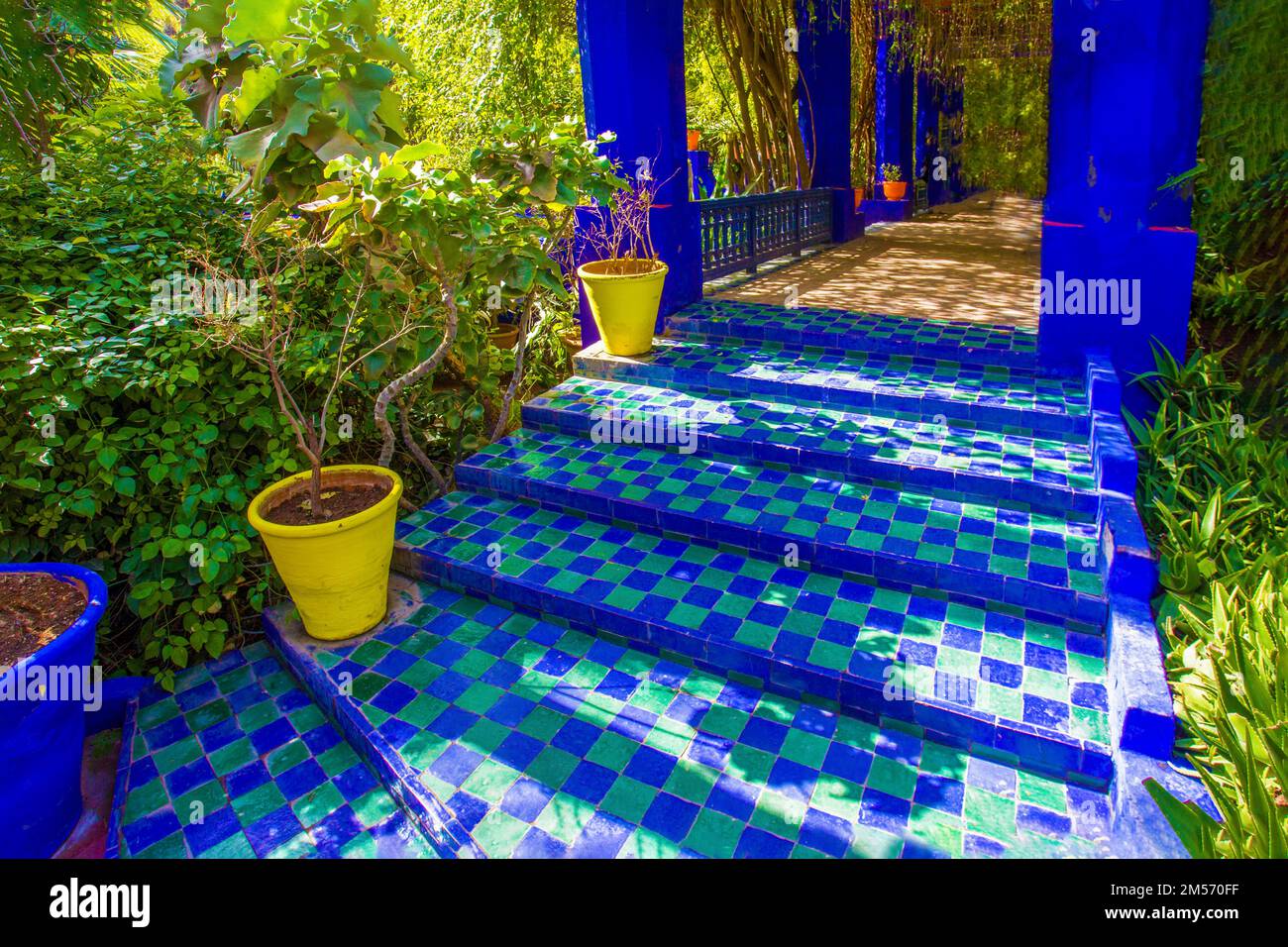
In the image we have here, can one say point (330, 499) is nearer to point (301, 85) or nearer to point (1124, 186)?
point (301, 85)

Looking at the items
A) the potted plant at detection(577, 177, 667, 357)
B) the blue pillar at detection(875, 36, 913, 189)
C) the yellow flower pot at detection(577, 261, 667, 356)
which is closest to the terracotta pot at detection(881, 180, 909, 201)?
the blue pillar at detection(875, 36, 913, 189)

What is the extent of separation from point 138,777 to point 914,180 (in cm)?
1612

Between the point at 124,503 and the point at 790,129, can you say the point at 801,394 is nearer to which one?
the point at 124,503

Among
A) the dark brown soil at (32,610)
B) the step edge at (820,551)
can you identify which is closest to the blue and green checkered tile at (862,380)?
the step edge at (820,551)

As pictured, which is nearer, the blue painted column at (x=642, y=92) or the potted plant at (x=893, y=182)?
the blue painted column at (x=642, y=92)

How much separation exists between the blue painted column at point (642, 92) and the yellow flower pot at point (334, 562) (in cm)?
330

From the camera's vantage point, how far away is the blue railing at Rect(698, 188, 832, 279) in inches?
315

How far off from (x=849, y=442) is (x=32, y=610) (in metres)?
3.88

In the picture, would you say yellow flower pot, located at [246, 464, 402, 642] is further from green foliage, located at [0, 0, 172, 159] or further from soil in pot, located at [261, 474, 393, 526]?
green foliage, located at [0, 0, 172, 159]

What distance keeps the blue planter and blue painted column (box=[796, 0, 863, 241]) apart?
9584mm

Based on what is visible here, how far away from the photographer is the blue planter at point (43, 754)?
8.74ft

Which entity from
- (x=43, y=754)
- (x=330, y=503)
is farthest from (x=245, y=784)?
(x=330, y=503)

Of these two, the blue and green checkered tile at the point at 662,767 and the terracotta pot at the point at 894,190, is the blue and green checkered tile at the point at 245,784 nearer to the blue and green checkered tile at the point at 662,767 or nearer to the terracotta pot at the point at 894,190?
the blue and green checkered tile at the point at 662,767

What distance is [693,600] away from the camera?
3750 mm
